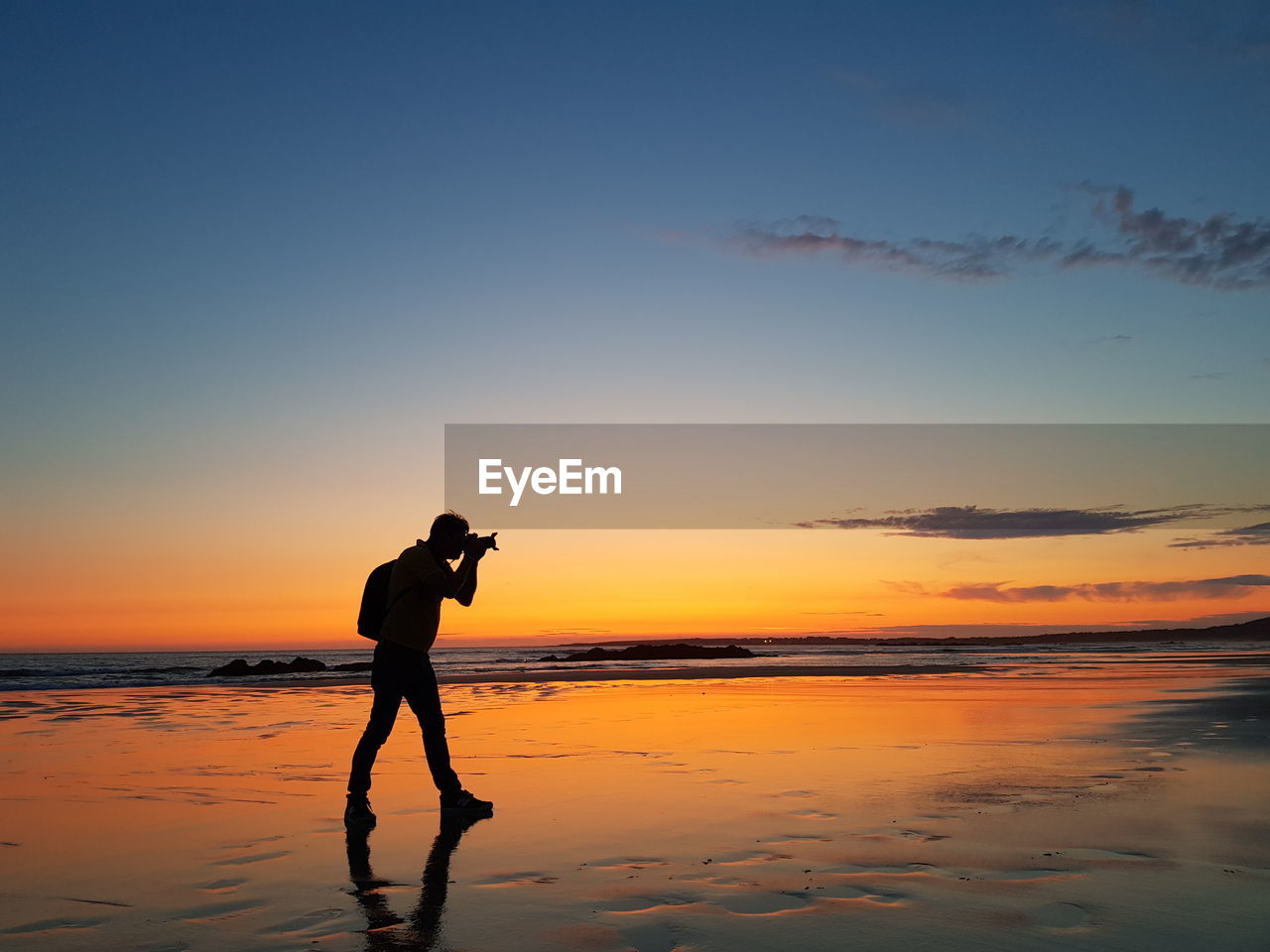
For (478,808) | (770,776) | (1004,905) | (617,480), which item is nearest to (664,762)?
(770,776)

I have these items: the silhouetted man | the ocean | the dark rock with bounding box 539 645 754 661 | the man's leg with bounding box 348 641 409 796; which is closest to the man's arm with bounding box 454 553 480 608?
the silhouetted man

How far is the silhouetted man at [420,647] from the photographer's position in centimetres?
729

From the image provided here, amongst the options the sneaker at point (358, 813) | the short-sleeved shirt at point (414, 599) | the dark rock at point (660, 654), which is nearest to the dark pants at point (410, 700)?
the short-sleeved shirt at point (414, 599)

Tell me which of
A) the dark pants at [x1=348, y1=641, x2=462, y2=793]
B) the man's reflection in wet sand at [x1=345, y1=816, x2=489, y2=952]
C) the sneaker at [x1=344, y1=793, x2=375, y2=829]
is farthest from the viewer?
the dark pants at [x1=348, y1=641, x2=462, y2=793]

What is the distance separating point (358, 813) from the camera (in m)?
6.86

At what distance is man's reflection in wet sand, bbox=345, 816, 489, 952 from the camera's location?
13.7ft

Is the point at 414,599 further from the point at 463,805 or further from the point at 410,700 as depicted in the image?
the point at 463,805

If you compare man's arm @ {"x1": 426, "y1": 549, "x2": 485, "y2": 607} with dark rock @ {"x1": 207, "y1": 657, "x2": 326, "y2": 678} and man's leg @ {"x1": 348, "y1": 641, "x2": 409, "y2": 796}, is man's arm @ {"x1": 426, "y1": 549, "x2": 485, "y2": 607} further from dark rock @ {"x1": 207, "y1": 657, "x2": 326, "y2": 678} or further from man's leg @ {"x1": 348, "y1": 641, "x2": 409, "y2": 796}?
dark rock @ {"x1": 207, "y1": 657, "x2": 326, "y2": 678}

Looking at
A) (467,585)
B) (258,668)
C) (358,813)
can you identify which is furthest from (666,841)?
(258,668)

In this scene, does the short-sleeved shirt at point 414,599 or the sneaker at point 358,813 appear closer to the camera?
the sneaker at point 358,813

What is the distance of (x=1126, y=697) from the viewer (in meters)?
17.4

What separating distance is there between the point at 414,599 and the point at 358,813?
1631mm

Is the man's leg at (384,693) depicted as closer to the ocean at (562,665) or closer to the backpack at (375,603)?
the backpack at (375,603)

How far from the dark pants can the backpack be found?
0.65ft
